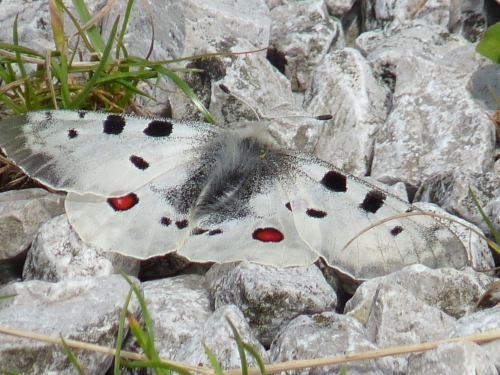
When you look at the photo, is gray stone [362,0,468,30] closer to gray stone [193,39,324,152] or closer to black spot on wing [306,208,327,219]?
gray stone [193,39,324,152]

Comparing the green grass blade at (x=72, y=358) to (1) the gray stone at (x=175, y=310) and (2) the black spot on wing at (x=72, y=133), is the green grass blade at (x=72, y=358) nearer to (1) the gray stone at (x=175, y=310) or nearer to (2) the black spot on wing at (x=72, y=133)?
(1) the gray stone at (x=175, y=310)

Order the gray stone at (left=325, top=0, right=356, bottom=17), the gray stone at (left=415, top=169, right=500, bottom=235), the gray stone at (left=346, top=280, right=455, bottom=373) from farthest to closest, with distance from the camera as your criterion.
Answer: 1. the gray stone at (left=325, top=0, right=356, bottom=17)
2. the gray stone at (left=415, top=169, right=500, bottom=235)
3. the gray stone at (left=346, top=280, right=455, bottom=373)

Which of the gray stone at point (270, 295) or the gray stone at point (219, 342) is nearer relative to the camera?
the gray stone at point (219, 342)

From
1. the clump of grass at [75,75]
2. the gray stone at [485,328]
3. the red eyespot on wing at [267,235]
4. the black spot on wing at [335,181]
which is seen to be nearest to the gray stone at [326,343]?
the gray stone at [485,328]

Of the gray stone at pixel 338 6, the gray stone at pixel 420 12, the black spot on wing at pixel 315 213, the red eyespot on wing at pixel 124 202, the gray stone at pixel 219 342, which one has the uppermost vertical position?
the gray stone at pixel 420 12

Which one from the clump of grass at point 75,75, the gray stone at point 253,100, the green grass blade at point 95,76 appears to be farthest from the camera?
the gray stone at point 253,100

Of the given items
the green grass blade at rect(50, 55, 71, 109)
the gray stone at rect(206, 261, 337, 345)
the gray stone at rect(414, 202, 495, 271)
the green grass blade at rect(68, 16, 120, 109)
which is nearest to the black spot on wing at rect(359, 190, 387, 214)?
the gray stone at rect(414, 202, 495, 271)

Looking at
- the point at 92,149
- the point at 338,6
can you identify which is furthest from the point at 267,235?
the point at 338,6

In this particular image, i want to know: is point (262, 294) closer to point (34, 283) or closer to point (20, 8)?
point (34, 283)
